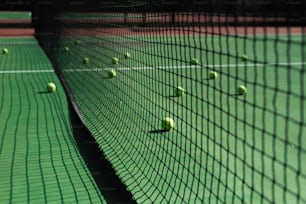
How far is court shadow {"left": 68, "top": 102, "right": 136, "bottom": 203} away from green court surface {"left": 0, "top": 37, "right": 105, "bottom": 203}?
5 centimetres

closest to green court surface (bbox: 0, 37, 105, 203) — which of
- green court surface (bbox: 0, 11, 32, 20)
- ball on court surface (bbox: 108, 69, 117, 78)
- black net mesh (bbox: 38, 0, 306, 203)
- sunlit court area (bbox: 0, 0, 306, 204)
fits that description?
sunlit court area (bbox: 0, 0, 306, 204)

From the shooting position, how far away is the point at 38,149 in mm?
4438

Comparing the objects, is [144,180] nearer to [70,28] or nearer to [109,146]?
[109,146]

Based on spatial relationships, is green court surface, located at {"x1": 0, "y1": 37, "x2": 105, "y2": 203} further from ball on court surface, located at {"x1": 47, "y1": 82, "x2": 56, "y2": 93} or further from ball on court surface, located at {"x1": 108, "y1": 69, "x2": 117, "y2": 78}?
ball on court surface, located at {"x1": 108, "y1": 69, "x2": 117, "y2": 78}

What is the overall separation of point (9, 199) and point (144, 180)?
36.4 inches

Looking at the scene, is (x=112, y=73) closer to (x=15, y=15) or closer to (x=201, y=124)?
(x=201, y=124)

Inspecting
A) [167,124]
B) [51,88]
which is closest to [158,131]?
[167,124]

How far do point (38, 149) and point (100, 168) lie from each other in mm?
748

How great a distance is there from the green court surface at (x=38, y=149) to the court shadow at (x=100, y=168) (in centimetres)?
5

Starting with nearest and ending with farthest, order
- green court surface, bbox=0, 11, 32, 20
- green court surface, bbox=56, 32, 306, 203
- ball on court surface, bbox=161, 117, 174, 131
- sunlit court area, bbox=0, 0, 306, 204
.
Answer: green court surface, bbox=56, 32, 306, 203 < sunlit court area, bbox=0, 0, 306, 204 < ball on court surface, bbox=161, 117, 174, 131 < green court surface, bbox=0, 11, 32, 20

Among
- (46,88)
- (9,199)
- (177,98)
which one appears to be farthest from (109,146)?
(46,88)

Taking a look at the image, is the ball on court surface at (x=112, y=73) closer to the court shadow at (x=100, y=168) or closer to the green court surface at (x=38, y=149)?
the green court surface at (x=38, y=149)

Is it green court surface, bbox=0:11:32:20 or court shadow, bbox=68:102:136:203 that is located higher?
green court surface, bbox=0:11:32:20

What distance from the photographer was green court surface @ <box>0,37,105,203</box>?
11.4 ft
